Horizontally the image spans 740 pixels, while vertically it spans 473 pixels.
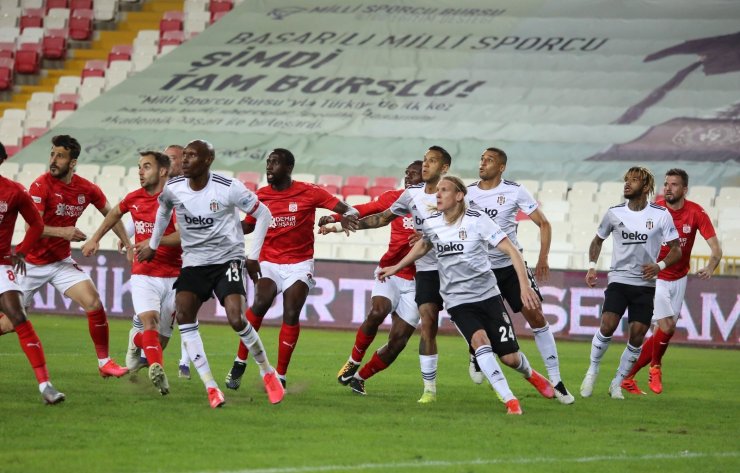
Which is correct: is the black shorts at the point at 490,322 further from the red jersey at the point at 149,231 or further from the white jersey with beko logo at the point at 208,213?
the red jersey at the point at 149,231

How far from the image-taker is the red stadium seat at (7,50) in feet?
114

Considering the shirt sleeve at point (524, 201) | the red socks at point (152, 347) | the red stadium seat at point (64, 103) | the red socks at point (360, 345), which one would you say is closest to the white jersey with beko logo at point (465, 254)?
the shirt sleeve at point (524, 201)

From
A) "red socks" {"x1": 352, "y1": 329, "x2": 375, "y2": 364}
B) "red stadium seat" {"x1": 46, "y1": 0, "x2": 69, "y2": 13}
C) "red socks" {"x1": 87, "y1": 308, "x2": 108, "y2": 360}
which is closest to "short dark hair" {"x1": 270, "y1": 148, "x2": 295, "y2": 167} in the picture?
"red socks" {"x1": 352, "y1": 329, "x2": 375, "y2": 364}

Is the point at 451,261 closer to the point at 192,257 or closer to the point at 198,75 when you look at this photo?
the point at 192,257

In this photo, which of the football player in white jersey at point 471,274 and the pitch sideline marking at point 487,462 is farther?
the football player in white jersey at point 471,274

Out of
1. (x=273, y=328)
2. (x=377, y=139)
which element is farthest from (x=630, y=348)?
(x=377, y=139)

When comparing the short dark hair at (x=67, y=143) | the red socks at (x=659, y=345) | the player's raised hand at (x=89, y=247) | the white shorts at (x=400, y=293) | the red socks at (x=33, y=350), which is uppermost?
the short dark hair at (x=67, y=143)

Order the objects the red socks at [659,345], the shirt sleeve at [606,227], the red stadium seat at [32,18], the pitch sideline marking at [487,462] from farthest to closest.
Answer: the red stadium seat at [32,18] → the red socks at [659,345] → the shirt sleeve at [606,227] → the pitch sideline marking at [487,462]

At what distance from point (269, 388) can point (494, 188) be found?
3.16 metres

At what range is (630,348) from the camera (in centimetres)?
1298

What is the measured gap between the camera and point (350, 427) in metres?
9.90

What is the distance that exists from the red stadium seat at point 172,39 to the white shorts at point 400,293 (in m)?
23.0

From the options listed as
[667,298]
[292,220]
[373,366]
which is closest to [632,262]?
[667,298]

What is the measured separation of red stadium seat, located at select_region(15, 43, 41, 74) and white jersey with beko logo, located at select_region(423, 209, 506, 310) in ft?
84.8
